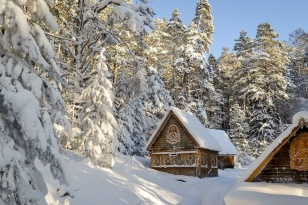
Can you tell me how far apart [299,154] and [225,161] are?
37275 millimetres

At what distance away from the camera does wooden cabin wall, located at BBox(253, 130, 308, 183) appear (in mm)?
10602

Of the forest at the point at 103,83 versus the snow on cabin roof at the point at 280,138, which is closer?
the forest at the point at 103,83

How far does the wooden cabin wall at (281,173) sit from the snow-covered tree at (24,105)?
6697mm

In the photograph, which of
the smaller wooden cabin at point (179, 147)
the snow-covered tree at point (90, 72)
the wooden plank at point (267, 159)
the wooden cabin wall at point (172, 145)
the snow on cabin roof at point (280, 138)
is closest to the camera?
the snow on cabin roof at point (280, 138)

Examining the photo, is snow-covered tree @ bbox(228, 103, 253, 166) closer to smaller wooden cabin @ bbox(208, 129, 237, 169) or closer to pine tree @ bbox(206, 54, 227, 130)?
smaller wooden cabin @ bbox(208, 129, 237, 169)

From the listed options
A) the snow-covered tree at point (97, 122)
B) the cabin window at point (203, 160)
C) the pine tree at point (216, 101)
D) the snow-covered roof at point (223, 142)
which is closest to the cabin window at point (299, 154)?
the snow-covered tree at point (97, 122)

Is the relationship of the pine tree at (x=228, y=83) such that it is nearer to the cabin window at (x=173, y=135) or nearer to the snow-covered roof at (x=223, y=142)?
the snow-covered roof at (x=223, y=142)

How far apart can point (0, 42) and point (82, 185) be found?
9.65 metres

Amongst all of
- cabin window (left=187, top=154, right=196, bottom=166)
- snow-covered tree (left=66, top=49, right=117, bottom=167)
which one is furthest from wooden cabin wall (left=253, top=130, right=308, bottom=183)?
cabin window (left=187, top=154, right=196, bottom=166)

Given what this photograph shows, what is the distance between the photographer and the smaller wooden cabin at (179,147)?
31.2 metres

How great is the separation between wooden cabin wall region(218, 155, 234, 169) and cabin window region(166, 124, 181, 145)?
15.4m

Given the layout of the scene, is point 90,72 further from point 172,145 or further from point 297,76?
point 297,76

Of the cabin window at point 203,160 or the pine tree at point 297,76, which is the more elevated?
the pine tree at point 297,76

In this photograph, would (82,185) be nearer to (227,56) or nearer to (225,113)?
(225,113)
